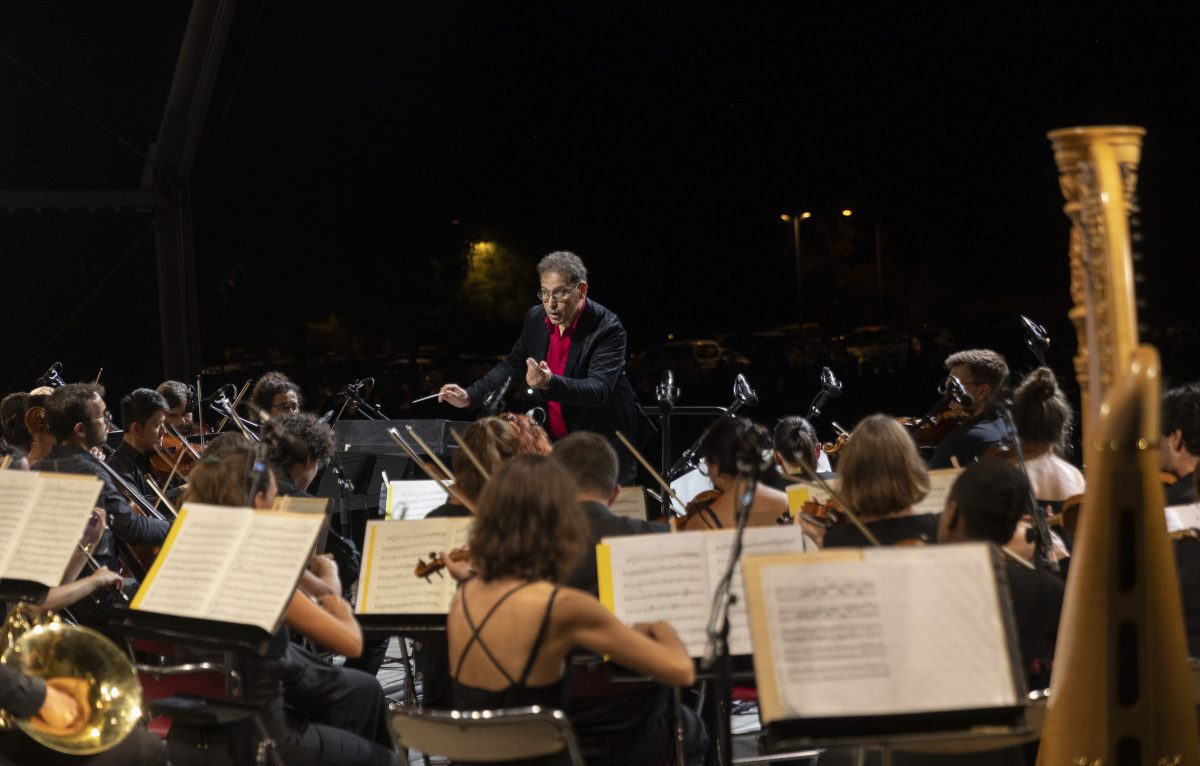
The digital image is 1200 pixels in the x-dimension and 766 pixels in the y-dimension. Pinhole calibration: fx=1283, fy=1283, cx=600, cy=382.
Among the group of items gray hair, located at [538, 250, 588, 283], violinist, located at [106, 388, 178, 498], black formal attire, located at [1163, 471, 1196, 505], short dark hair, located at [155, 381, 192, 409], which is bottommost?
black formal attire, located at [1163, 471, 1196, 505]

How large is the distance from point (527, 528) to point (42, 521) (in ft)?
4.87

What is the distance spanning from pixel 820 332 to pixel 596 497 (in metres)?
6.68

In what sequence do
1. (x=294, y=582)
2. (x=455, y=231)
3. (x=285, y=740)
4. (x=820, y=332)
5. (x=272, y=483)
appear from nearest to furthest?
(x=294, y=582) → (x=285, y=740) → (x=272, y=483) → (x=820, y=332) → (x=455, y=231)

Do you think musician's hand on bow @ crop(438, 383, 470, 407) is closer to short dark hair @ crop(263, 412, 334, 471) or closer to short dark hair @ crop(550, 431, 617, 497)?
short dark hair @ crop(263, 412, 334, 471)

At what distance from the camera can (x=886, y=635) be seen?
200 centimetres

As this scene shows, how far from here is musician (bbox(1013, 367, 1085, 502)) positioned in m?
3.96

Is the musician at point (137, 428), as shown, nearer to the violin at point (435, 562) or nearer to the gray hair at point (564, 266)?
the gray hair at point (564, 266)

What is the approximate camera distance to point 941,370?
8.91 meters

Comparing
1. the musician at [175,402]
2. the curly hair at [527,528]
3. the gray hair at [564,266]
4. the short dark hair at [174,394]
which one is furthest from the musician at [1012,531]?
the short dark hair at [174,394]

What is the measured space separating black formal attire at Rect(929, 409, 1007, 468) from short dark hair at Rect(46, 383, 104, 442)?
3.05 metres

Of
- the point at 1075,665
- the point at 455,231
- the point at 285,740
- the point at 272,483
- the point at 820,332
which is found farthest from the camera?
the point at 455,231

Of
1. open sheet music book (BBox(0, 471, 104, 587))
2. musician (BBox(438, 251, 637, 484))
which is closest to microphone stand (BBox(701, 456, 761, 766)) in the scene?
open sheet music book (BBox(0, 471, 104, 587))

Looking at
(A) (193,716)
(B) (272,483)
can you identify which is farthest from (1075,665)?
(B) (272,483)

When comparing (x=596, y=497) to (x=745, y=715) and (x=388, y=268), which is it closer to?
(x=745, y=715)
